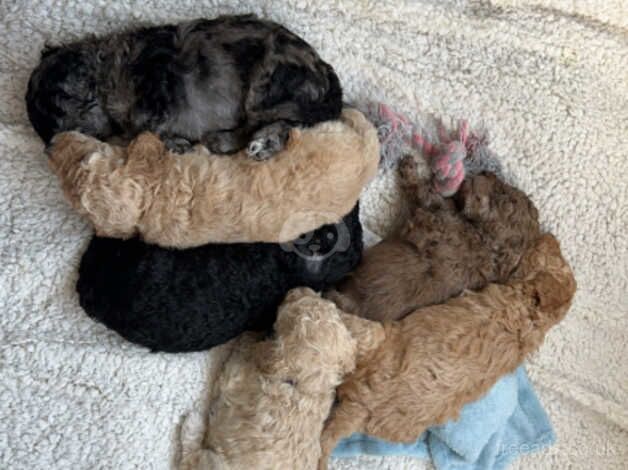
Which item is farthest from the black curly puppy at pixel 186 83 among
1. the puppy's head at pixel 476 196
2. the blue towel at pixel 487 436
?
the blue towel at pixel 487 436

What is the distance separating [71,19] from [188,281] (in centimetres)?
76

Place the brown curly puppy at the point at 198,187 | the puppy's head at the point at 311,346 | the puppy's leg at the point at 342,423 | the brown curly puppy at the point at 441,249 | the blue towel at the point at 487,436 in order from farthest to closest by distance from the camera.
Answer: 1. the blue towel at the point at 487,436
2. the brown curly puppy at the point at 441,249
3. the puppy's leg at the point at 342,423
4. the puppy's head at the point at 311,346
5. the brown curly puppy at the point at 198,187

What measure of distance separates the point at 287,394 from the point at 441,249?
24.7 inches

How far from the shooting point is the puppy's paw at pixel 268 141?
1.70 meters

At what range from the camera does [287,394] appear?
5.83ft

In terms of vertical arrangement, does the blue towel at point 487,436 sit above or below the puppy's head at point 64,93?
below

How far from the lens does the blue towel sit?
6.95 feet

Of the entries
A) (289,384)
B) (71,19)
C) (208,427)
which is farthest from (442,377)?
(71,19)

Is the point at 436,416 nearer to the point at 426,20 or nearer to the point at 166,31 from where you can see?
the point at 426,20

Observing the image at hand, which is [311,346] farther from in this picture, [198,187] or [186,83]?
[186,83]

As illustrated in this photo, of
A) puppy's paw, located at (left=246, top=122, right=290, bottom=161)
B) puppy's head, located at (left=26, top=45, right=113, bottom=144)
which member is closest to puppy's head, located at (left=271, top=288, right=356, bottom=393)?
puppy's paw, located at (left=246, top=122, right=290, bottom=161)


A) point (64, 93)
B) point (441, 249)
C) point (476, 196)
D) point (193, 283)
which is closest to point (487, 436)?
point (441, 249)

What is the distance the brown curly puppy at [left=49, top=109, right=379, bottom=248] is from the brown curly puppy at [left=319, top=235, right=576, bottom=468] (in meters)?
0.41

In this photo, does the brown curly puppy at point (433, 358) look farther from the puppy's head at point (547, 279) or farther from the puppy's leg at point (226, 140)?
the puppy's leg at point (226, 140)
